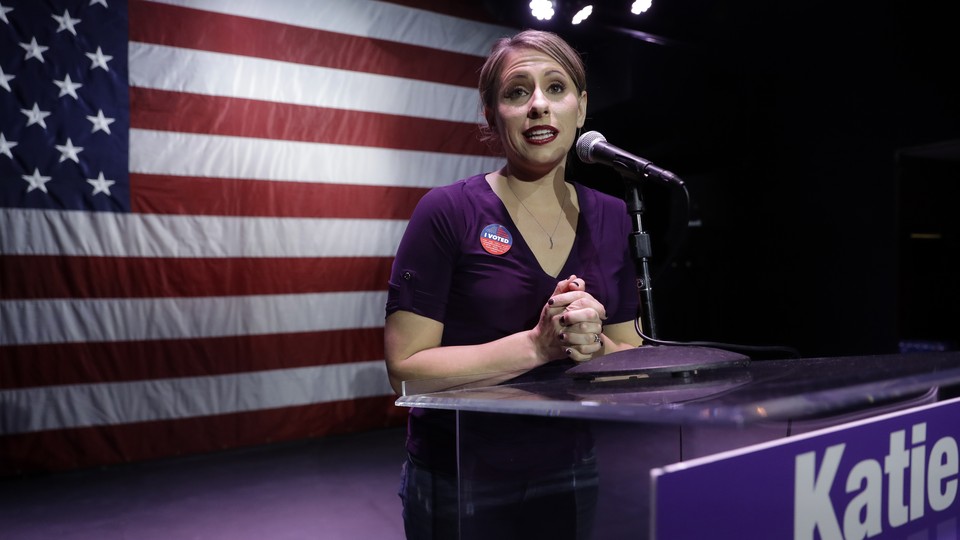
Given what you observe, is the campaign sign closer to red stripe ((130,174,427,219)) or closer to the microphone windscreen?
the microphone windscreen

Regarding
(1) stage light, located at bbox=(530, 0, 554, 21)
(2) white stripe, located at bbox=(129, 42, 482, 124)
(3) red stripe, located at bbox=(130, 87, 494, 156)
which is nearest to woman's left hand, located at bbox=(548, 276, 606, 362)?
(1) stage light, located at bbox=(530, 0, 554, 21)

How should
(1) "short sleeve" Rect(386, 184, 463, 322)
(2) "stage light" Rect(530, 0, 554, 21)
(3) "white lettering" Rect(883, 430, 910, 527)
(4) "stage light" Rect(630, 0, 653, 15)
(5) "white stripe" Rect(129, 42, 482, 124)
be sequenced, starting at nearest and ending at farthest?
(3) "white lettering" Rect(883, 430, 910, 527) < (1) "short sleeve" Rect(386, 184, 463, 322) < (2) "stage light" Rect(530, 0, 554, 21) < (5) "white stripe" Rect(129, 42, 482, 124) < (4) "stage light" Rect(630, 0, 653, 15)

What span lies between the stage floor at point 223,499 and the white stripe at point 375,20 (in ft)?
8.54

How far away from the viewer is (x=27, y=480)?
3.27 meters

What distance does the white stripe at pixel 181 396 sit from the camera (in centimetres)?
329

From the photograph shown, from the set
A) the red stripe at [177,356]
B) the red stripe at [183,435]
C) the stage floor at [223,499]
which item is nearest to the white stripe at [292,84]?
the red stripe at [177,356]

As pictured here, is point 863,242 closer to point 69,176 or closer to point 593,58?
point 593,58

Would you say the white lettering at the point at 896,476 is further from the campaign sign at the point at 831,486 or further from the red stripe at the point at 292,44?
the red stripe at the point at 292,44

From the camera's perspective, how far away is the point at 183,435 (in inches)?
144

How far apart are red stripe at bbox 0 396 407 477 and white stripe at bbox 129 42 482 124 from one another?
190cm

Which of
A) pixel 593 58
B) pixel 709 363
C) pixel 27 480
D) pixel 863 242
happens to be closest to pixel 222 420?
pixel 27 480

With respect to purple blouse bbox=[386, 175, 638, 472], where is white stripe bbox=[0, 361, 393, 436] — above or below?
below

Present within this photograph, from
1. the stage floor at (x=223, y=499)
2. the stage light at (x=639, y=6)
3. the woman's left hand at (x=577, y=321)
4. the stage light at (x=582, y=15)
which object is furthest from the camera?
the stage light at (x=639, y=6)

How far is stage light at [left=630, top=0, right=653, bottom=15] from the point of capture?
3663mm
